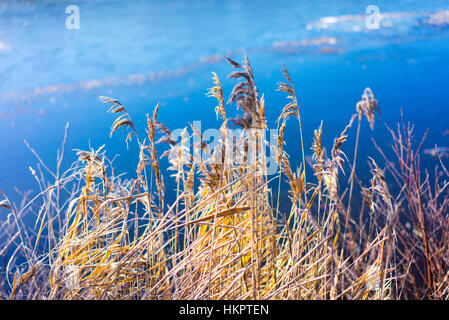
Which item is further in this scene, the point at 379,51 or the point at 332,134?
the point at 379,51

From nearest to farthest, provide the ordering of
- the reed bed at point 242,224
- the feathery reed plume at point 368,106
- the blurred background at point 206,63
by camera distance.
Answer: the feathery reed plume at point 368,106 < the reed bed at point 242,224 < the blurred background at point 206,63

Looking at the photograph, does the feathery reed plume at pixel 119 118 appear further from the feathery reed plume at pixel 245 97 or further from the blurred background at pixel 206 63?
the blurred background at pixel 206 63

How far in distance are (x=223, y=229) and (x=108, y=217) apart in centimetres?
52

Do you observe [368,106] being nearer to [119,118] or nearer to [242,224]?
[242,224]

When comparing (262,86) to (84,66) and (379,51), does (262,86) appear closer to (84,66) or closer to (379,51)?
(379,51)

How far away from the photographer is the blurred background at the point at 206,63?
5011mm

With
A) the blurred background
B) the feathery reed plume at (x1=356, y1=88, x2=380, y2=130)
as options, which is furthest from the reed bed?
the blurred background

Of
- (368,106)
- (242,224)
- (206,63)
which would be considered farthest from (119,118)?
(206,63)

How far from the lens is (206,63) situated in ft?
20.9

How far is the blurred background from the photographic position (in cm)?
501

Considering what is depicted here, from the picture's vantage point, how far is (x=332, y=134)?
468 centimetres

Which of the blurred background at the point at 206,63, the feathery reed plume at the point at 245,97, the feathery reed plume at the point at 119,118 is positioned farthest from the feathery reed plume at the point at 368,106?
the blurred background at the point at 206,63

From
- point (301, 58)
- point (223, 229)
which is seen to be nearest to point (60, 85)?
point (301, 58)
